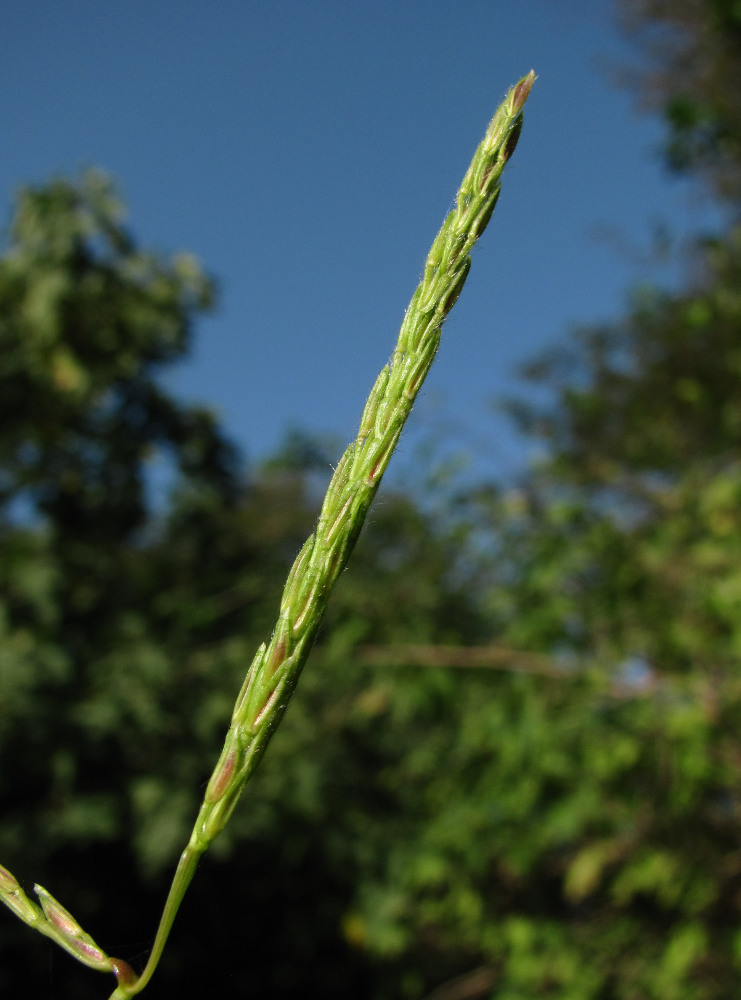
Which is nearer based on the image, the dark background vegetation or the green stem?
the green stem

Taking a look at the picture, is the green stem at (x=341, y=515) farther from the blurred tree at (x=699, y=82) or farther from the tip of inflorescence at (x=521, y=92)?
the blurred tree at (x=699, y=82)

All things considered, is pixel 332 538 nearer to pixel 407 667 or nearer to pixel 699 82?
pixel 407 667

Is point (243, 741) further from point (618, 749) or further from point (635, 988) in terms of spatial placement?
point (635, 988)

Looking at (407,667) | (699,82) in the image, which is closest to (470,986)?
(407,667)

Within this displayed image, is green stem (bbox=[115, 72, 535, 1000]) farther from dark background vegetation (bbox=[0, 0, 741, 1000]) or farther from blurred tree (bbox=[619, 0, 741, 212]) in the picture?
blurred tree (bbox=[619, 0, 741, 212])

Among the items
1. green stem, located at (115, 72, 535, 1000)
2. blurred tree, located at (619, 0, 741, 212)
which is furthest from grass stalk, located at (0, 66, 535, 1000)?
blurred tree, located at (619, 0, 741, 212)

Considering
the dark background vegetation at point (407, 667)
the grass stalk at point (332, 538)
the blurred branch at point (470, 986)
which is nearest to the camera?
the grass stalk at point (332, 538)

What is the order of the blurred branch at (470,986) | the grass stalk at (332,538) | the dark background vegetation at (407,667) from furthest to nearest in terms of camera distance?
the blurred branch at (470,986), the dark background vegetation at (407,667), the grass stalk at (332,538)

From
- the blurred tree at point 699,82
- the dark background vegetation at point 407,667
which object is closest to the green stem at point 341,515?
the dark background vegetation at point 407,667

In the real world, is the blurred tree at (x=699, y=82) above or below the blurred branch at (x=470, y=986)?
above

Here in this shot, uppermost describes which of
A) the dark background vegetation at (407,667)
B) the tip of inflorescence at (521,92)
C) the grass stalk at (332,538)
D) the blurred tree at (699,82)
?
the blurred tree at (699,82)
